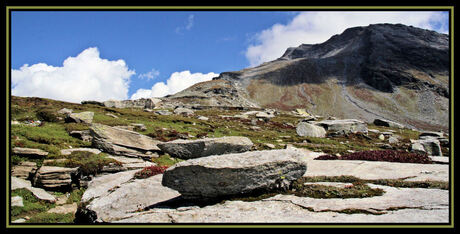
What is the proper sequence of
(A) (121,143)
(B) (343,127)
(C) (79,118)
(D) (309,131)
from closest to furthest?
(A) (121,143)
(C) (79,118)
(D) (309,131)
(B) (343,127)

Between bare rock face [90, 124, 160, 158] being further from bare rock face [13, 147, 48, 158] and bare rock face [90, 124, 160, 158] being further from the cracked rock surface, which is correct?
the cracked rock surface

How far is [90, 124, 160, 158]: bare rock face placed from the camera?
74.0 feet

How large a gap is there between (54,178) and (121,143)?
7.87 metres

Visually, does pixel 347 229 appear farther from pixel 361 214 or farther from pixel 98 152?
pixel 98 152

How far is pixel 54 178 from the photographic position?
1573 centimetres

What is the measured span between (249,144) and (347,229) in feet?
47.6

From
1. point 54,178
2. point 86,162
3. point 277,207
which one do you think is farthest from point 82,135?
point 277,207

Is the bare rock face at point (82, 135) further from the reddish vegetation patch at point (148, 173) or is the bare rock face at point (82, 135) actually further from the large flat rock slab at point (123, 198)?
the large flat rock slab at point (123, 198)

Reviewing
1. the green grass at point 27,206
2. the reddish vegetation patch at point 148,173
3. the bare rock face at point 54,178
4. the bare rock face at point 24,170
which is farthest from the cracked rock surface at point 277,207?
the bare rock face at point 24,170

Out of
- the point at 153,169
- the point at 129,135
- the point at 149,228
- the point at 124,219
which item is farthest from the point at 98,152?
the point at 149,228

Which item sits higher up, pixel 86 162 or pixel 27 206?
pixel 86 162

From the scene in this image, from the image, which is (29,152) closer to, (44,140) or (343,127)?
(44,140)

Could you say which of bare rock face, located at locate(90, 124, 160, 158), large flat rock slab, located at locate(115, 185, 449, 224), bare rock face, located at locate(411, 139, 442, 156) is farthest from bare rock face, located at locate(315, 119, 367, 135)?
large flat rock slab, located at locate(115, 185, 449, 224)

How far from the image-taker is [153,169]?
16.5m
